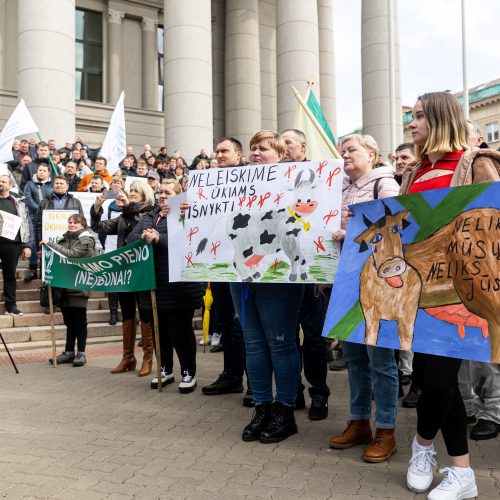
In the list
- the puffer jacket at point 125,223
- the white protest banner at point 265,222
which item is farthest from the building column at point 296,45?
the white protest banner at point 265,222

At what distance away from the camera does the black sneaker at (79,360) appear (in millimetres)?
7672

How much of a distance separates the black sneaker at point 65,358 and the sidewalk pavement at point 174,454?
A: 5.64 feet

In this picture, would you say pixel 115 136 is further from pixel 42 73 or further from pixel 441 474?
pixel 441 474

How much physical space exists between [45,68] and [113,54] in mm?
10129

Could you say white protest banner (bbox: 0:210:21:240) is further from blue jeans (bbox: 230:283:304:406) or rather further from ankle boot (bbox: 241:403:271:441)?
ankle boot (bbox: 241:403:271:441)

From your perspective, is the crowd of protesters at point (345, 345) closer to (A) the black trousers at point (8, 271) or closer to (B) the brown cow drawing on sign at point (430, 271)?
(B) the brown cow drawing on sign at point (430, 271)

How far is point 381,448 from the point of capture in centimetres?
384

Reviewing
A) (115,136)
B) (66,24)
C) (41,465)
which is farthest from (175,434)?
(66,24)

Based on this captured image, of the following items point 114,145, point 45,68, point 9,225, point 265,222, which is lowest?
point 265,222

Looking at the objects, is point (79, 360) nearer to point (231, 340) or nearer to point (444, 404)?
point (231, 340)

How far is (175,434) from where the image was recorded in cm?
461

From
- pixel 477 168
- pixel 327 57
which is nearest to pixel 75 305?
pixel 477 168

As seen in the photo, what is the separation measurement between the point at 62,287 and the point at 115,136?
8395 mm

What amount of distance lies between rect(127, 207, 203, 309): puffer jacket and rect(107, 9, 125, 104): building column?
20401 mm
